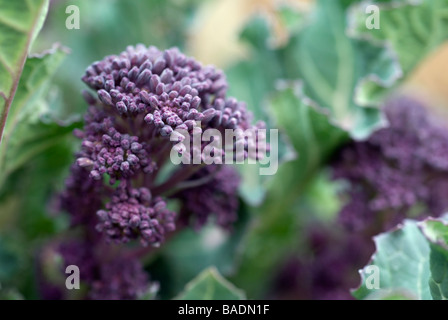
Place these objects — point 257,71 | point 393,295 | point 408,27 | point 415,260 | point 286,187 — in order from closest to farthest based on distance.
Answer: point 393,295
point 415,260
point 408,27
point 286,187
point 257,71

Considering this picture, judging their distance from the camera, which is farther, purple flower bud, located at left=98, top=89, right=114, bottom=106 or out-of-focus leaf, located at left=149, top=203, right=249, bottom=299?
out-of-focus leaf, located at left=149, top=203, right=249, bottom=299

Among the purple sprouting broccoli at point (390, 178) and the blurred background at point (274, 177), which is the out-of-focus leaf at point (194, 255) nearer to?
the blurred background at point (274, 177)

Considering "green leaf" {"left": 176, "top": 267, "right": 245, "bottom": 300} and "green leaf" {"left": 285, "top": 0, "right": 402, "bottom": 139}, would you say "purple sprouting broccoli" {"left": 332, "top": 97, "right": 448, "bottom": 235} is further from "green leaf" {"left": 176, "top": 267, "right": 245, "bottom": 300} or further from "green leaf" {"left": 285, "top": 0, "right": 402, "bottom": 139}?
"green leaf" {"left": 176, "top": 267, "right": 245, "bottom": 300}

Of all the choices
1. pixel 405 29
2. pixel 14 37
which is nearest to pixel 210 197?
pixel 14 37

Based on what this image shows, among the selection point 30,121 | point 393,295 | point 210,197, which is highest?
point 30,121

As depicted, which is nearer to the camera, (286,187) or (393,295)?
(393,295)

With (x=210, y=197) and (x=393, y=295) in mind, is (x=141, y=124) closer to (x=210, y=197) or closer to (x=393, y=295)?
(x=210, y=197)

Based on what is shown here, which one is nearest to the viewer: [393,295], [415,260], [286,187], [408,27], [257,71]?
[393,295]

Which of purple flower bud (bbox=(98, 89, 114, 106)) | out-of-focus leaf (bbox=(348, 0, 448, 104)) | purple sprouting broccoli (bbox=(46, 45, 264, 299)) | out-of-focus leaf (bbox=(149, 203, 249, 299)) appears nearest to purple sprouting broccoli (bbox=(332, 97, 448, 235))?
out-of-focus leaf (bbox=(348, 0, 448, 104))
